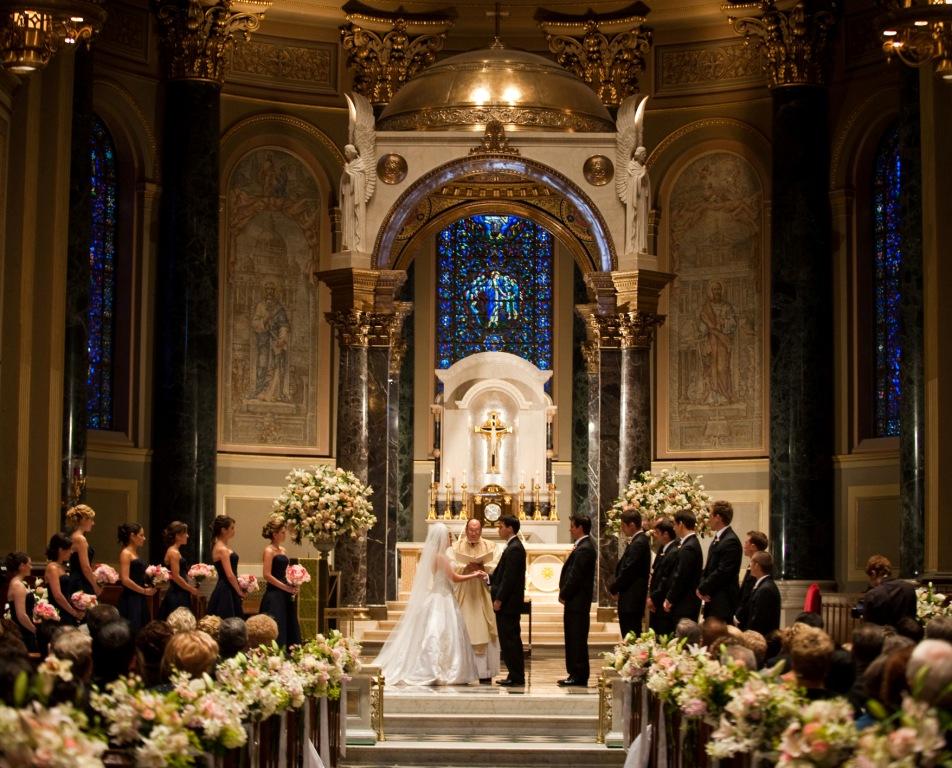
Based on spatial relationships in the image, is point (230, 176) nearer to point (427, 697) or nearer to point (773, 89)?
point (773, 89)

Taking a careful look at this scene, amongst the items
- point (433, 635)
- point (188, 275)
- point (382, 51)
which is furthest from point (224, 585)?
point (382, 51)

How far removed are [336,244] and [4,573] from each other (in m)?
10.6

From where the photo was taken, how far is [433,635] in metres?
16.5

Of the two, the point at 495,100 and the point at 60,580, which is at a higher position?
the point at 495,100

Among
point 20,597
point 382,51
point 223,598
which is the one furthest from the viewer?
point 382,51

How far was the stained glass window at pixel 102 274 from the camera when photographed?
2164 centimetres

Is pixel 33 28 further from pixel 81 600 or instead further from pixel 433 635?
pixel 433 635

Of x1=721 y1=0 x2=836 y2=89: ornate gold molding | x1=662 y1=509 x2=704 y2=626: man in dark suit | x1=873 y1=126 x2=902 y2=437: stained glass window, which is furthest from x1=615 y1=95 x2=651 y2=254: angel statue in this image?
x1=662 y1=509 x2=704 y2=626: man in dark suit

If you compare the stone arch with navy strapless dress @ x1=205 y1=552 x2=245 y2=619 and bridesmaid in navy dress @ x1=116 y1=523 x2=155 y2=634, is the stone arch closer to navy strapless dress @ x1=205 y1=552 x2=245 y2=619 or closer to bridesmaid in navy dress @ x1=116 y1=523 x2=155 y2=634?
navy strapless dress @ x1=205 y1=552 x2=245 y2=619

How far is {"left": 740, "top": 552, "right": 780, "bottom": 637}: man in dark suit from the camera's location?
41.4 feet

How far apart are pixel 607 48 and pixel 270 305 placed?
18.1ft

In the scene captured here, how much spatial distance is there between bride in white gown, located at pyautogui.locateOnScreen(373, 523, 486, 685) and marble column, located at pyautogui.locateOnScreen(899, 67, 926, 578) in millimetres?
4111

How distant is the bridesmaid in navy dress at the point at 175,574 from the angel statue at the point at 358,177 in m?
5.19

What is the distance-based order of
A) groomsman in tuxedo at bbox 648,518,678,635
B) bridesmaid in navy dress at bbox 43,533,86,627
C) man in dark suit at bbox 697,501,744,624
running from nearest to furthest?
bridesmaid in navy dress at bbox 43,533,86,627 → man in dark suit at bbox 697,501,744,624 → groomsman in tuxedo at bbox 648,518,678,635
